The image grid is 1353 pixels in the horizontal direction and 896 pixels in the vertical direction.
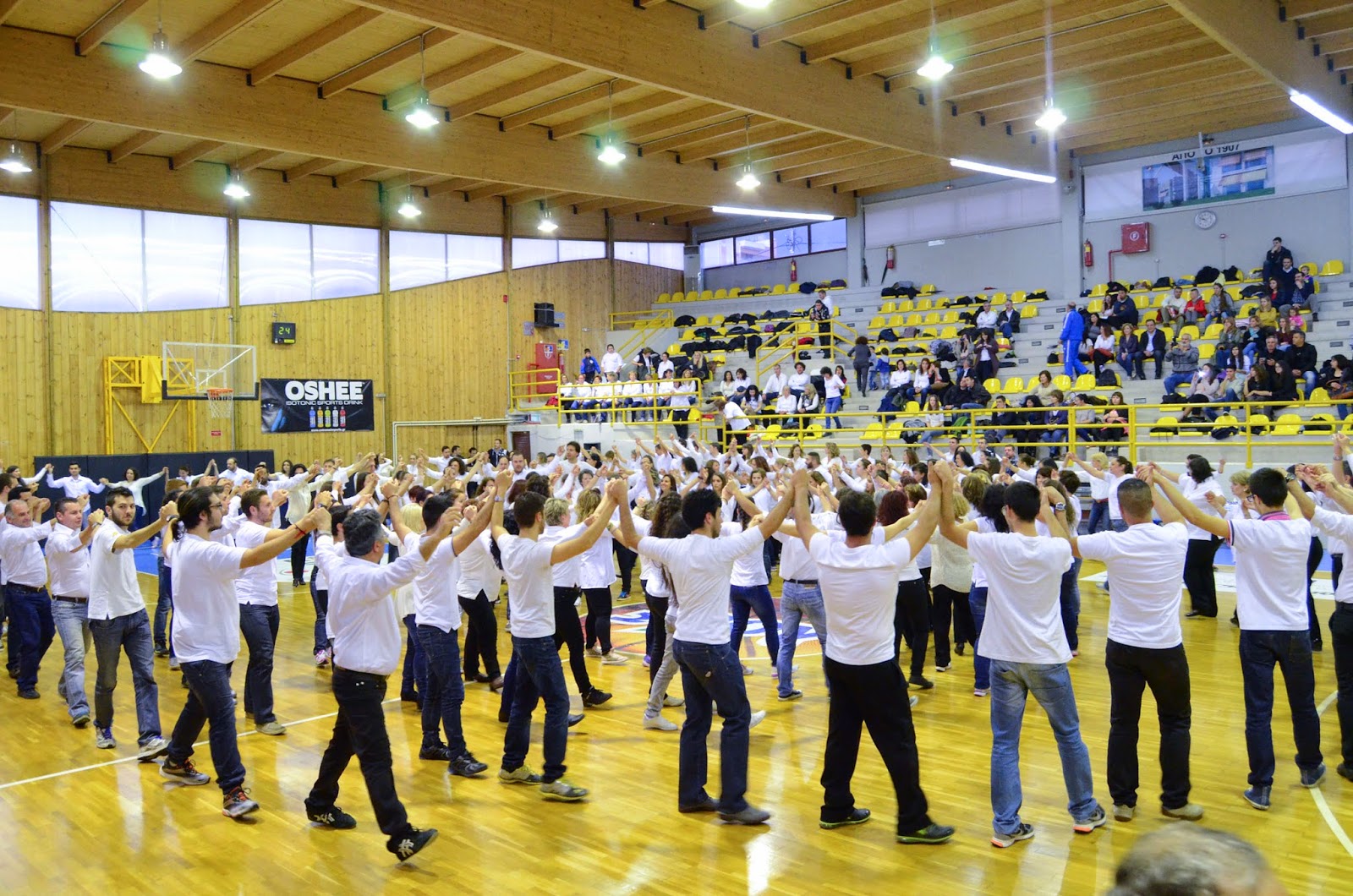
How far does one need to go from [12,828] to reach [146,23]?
11.1m

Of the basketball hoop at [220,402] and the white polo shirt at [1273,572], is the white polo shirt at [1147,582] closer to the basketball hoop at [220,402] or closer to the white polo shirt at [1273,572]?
the white polo shirt at [1273,572]

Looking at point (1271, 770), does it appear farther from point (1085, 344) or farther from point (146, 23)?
point (1085, 344)

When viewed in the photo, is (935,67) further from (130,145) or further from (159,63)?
(130,145)

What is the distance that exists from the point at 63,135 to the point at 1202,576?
19489 millimetres

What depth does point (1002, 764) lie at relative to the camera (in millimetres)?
5016

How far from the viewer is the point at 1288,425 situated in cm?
1492

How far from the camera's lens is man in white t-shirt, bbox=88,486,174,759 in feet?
22.5

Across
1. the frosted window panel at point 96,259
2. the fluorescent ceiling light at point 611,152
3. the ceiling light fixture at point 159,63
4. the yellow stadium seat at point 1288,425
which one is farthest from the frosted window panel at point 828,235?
the ceiling light fixture at point 159,63

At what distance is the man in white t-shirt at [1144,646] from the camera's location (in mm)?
5129

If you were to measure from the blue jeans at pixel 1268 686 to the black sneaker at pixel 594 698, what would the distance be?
4477 mm

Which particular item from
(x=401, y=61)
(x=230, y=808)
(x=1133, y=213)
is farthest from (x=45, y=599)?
(x=1133, y=213)

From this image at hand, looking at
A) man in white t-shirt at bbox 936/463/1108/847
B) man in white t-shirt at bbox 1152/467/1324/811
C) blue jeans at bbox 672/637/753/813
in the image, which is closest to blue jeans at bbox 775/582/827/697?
blue jeans at bbox 672/637/753/813

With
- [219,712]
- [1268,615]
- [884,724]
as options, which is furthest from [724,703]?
[1268,615]

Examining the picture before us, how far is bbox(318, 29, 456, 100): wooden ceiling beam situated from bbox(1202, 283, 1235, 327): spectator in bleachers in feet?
48.7
